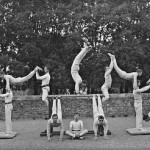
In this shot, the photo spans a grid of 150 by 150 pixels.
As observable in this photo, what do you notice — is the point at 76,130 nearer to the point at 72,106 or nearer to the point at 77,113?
the point at 77,113

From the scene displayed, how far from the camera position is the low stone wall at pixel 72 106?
1908 cm

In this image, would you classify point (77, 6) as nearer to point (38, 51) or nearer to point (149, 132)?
point (38, 51)

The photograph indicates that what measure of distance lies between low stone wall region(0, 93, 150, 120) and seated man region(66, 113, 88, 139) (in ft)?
24.0

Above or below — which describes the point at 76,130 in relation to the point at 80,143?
above

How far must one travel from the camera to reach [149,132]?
39.2 feet

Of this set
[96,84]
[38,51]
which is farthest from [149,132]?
[38,51]

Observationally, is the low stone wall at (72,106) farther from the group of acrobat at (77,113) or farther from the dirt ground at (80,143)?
the dirt ground at (80,143)

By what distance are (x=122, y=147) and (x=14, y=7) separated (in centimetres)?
1989

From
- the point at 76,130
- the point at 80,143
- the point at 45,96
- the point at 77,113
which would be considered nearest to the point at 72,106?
the point at 45,96

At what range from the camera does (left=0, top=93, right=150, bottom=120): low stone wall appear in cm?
1908

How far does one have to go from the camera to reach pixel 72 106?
19.1 meters

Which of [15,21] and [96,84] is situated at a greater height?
[15,21]

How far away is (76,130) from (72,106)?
7.57 metres

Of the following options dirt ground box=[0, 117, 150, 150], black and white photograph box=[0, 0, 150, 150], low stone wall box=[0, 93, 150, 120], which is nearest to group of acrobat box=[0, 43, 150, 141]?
dirt ground box=[0, 117, 150, 150]
